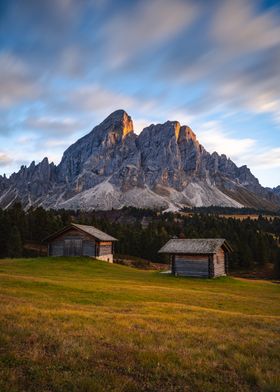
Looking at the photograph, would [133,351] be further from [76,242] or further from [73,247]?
[73,247]

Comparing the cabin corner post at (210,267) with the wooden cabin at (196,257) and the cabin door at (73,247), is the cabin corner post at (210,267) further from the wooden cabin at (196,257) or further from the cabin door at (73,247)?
the cabin door at (73,247)

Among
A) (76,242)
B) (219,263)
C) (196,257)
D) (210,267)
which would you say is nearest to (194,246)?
(196,257)

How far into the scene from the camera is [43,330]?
11.2m

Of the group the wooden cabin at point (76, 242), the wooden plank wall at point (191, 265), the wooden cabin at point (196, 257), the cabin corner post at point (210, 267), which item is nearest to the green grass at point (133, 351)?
the cabin corner post at point (210, 267)

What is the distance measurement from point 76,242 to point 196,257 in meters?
21.8

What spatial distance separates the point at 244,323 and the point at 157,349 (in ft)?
25.7

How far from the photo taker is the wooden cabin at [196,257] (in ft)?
157

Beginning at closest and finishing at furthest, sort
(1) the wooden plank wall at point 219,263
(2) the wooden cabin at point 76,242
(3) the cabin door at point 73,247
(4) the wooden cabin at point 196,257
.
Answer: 1. (4) the wooden cabin at point 196,257
2. (1) the wooden plank wall at point 219,263
3. (2) the wooden cabin at point 76,242
4. (3) the cabin door at point 73,247

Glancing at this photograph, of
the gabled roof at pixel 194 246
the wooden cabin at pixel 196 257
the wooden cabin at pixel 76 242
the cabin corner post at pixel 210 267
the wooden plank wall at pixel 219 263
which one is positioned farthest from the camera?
the wooden cabin at pixel 76 242

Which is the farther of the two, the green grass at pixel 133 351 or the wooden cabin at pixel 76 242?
the wooden cabin at pixel 76 242

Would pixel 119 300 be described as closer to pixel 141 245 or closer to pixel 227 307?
pixel 227 307

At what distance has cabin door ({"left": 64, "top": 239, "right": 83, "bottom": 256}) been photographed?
2267 inches

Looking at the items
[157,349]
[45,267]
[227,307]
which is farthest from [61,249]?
[157,349]

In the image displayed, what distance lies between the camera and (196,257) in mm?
49062
